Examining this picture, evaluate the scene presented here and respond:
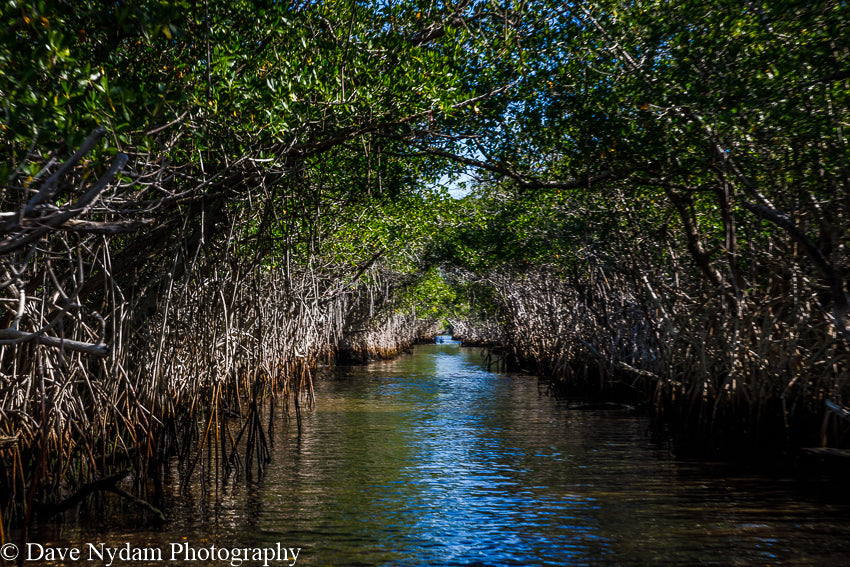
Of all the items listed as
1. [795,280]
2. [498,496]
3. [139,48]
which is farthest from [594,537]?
[139,48]

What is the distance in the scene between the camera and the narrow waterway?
176 inches

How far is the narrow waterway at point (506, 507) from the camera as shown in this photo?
4.48 metres

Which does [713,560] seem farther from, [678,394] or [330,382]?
[330,382]

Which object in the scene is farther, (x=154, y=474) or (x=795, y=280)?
(x=795, y=280)

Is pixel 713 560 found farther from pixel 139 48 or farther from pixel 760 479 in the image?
pixel 139 48

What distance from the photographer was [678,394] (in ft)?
28.8

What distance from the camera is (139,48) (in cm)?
517

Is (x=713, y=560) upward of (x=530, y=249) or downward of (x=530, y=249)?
downward

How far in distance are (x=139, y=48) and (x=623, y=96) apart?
4.53m

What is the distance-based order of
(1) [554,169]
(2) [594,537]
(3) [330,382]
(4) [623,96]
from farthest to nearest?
1. (3) [330,382]
2. (1) [554,169]
3. (4) [623,96]
4. (2) [594,537]

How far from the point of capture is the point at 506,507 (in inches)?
218

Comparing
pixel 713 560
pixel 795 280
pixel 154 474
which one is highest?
pixel 795 280

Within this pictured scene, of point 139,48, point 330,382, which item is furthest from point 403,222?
point 139,48

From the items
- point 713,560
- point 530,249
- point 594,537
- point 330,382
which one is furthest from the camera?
point 330,382
